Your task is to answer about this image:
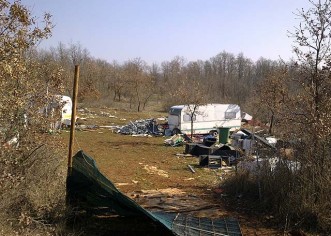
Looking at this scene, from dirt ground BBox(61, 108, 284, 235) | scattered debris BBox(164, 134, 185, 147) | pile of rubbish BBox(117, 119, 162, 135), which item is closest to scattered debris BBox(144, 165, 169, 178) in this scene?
dirt ground BBox(61, 108, 284, 235)

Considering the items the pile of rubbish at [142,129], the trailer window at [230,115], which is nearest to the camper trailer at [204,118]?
the trailer window at [230,115]

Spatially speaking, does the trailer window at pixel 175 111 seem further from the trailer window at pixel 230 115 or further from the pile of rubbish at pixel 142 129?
the trailer window at pixel 230 115

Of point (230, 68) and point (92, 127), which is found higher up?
point (230, 68)

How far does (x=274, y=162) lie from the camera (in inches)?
380

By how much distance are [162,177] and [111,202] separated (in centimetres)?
810

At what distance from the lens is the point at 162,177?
49.8 ft

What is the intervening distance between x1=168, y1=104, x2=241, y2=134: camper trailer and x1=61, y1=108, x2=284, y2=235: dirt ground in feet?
6.81

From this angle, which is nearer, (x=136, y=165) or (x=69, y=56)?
(x=136, y=165)

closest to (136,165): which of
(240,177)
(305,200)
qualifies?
(240,177)

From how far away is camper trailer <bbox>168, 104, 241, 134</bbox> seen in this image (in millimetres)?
28578

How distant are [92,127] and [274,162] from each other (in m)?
24.6

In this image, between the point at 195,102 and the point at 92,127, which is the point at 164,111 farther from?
the point at 195,102

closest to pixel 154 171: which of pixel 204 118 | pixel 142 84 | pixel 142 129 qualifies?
pixel 204 118

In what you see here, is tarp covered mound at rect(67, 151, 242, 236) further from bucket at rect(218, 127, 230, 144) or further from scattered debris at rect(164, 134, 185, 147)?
bucket at rect(218, 127, 230, 144)
